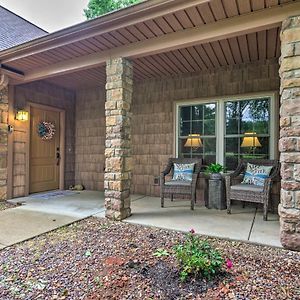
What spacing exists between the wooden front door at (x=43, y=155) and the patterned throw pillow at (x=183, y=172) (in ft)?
10.4

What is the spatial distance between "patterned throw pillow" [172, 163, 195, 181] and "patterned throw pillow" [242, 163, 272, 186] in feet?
3.12

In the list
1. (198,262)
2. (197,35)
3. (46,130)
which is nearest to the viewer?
(198,262)

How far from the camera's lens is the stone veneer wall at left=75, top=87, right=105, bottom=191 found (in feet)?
19.5

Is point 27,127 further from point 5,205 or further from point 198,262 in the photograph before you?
point 198,262

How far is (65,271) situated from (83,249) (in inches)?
17.3

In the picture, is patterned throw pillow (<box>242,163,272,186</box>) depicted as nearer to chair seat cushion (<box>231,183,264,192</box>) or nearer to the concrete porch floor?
chair seat cushion (<box>231,183,264,192</box>)

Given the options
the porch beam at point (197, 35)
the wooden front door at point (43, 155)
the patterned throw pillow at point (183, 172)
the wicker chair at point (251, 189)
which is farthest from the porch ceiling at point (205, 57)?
the patterned throw pillow at point (183, 172)

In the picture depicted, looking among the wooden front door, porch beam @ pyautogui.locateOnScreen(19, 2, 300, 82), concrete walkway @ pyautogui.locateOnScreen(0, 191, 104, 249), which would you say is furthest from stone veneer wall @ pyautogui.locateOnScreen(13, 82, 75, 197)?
porch beam @ pyautogui.locateOnScreen(19, 2, 300, 82)

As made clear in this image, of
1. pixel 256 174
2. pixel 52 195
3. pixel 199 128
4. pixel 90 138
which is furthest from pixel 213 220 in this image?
pixel 90 138

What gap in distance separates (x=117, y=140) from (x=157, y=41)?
1473 millimetres

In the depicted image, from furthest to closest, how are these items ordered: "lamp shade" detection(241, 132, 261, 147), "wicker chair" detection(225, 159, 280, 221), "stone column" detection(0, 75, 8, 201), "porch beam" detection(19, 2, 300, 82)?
"stone column" detection(0, 75, 8, 201) → "lamp shade" detection(241, 132, 261, 147) → "wicker chair" detection(225, 159, 280, 221) → "porch beam" detection(19, 2, 300, 82)

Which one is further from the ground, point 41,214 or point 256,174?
point 256,174

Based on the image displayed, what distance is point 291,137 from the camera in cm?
241

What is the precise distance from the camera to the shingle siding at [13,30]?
16.9 ft
